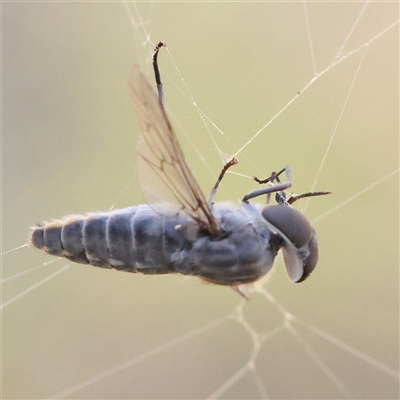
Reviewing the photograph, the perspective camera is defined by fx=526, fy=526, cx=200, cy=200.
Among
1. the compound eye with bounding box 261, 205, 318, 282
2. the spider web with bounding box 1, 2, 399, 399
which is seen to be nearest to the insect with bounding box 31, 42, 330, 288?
the compound eye with bounding box 261, 205, 318, 282

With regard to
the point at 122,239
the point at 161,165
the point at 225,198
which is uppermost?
the point at 161,165

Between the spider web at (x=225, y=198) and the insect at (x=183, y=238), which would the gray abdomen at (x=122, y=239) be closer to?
the insect at (x=183, y=238)

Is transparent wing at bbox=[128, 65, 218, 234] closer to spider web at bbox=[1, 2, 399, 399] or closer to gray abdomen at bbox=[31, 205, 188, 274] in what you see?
gray abdomen at bbox=[31, 205, 188, 274]

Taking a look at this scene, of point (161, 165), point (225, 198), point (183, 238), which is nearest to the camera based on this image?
point (161, 165)

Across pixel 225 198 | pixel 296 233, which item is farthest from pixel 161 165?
pixel 225 198

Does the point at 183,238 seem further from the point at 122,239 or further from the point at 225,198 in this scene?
the point at 225,198

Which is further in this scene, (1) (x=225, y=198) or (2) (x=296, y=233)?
(1) (x=225, y=198)

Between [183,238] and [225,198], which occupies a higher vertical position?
[183,238]

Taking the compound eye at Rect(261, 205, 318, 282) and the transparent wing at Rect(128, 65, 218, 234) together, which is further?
the compound eye at Rect(261, 205, 318, 282)
